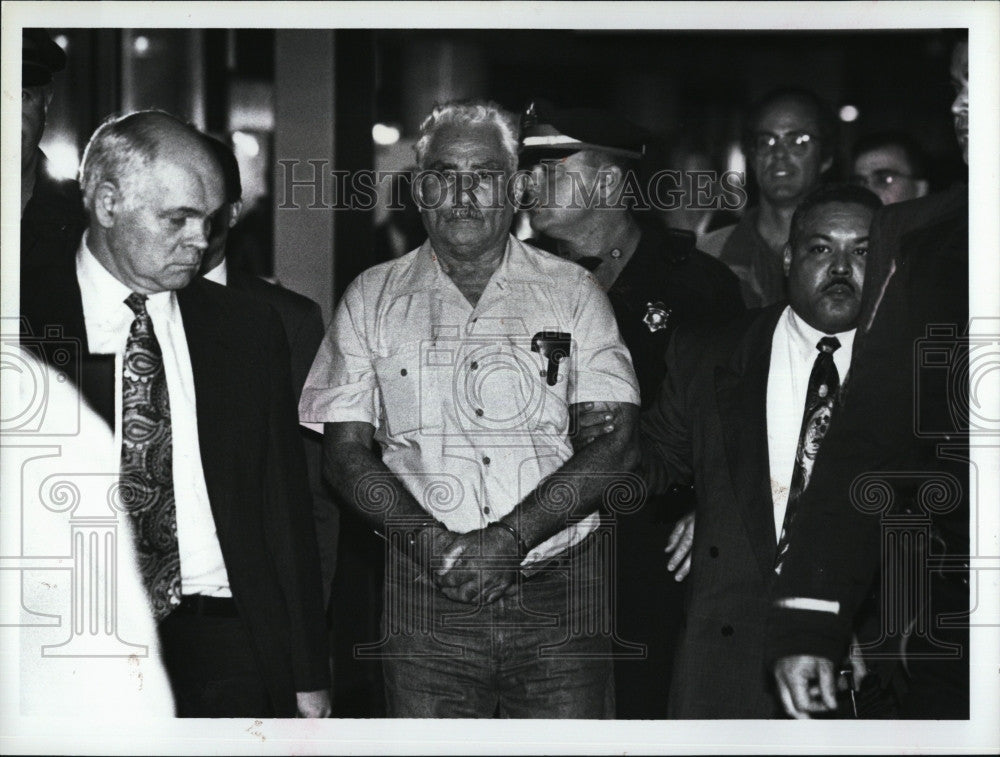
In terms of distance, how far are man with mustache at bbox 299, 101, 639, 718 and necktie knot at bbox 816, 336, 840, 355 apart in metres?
0.50

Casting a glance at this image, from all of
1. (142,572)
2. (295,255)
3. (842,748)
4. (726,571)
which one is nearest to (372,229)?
(295,255)

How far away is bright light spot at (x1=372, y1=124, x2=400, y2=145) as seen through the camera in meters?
2.93

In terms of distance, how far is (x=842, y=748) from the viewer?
2934mm

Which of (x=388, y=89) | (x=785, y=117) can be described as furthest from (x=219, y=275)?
(x=785, y=117)

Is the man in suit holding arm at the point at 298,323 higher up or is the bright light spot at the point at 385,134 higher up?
the bright light spot at the point at 385,134

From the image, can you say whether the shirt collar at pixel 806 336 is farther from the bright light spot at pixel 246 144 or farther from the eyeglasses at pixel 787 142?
the bright light spot at pixel 246 144

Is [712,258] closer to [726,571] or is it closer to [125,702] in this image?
[726,571]

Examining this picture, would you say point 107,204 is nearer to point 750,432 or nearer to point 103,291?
point 103,291

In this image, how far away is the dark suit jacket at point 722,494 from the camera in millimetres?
2883

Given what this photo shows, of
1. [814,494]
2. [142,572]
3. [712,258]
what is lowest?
[142,572]

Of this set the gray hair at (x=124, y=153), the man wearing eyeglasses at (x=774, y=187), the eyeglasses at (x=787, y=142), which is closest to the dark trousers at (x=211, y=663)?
the gray hair at (x=124, y=153)

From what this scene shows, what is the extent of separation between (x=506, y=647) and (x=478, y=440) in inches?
21.1

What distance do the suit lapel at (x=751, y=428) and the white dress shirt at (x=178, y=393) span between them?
135 cm

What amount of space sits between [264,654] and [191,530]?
37cm
